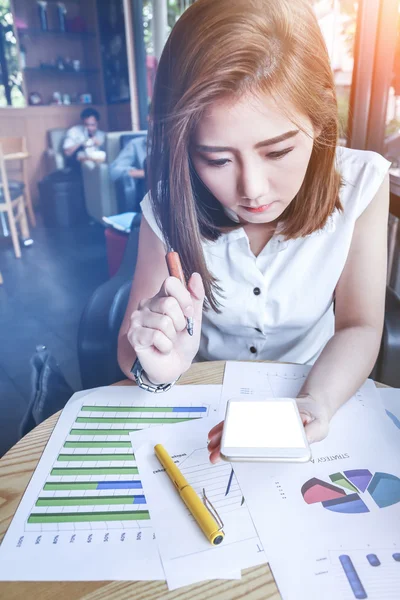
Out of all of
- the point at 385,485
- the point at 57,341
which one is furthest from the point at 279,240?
the point at 57,341

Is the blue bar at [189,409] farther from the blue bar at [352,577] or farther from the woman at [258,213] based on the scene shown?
the blue bar at [352,577]

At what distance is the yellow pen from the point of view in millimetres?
384

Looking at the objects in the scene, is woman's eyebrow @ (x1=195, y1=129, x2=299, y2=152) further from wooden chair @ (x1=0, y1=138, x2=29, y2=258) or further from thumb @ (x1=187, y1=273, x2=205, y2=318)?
wooden chair @ (x1=0, y1=138, x2=29, y2=258)

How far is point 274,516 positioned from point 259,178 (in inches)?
15.5

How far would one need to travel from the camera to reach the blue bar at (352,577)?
34 centimetres

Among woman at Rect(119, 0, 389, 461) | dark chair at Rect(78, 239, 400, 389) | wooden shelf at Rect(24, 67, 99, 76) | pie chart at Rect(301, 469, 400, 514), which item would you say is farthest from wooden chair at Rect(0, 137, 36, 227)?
pie chart at Rect(301, 469, 400, 514)

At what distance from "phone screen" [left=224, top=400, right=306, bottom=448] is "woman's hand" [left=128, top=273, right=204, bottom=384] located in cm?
11

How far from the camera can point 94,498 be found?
44 cm

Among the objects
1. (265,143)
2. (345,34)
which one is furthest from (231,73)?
(345,34)

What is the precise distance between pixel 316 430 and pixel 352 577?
17 cm

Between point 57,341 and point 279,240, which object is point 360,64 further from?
point 57,341

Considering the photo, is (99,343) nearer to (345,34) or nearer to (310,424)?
(310,424)

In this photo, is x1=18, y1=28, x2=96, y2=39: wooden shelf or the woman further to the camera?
x1=18, y1=28, x2=96, y2=39: wooden shelf

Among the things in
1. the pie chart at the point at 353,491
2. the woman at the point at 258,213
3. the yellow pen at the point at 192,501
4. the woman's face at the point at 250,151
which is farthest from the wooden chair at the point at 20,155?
the pie chart at the point at 353,491
